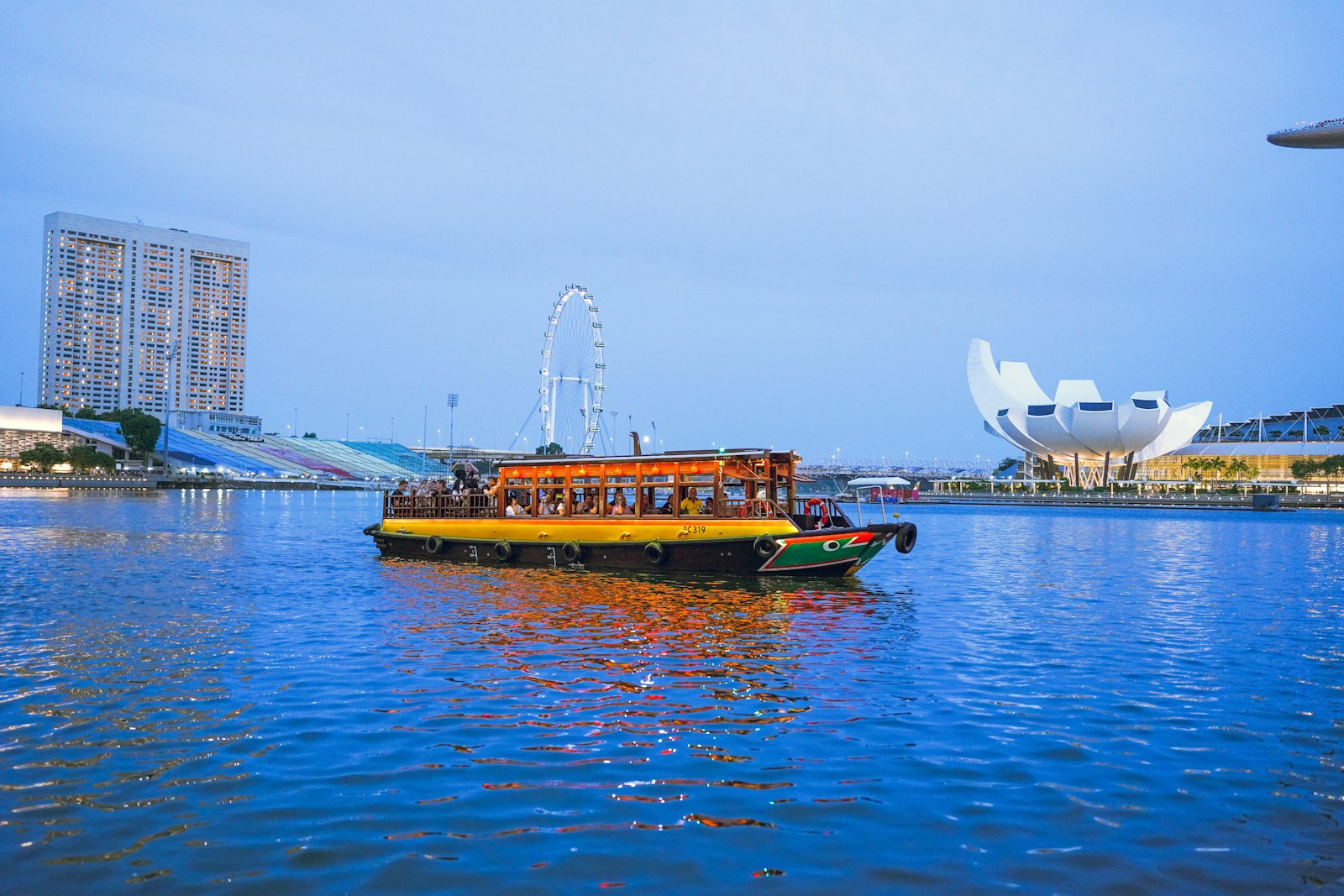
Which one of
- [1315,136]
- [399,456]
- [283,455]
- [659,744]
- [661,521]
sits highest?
[1315,136]

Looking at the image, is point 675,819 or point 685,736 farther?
point 685,736

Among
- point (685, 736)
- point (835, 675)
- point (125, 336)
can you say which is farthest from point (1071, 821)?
point (125, 336)

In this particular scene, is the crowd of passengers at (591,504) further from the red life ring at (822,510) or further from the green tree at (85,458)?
the green tree at (85,458)

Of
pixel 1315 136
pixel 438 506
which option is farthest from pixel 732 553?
pixel 1315 136

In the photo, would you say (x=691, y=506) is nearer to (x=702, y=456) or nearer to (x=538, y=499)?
(x=702, y=456)

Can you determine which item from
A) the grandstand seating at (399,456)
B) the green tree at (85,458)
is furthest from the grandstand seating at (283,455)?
the green tree at (85,458)

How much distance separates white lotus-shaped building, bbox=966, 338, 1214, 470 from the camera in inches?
4970

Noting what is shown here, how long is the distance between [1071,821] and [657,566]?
61.1 feet

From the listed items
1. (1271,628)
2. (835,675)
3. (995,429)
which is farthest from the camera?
(995,429)

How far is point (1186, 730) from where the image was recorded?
10.4m

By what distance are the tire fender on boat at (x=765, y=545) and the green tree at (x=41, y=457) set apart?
11021 cm

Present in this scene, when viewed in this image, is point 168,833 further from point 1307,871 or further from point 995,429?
point 995,429

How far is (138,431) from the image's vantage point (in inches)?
4889

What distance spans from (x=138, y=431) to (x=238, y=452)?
2806 centimetres
